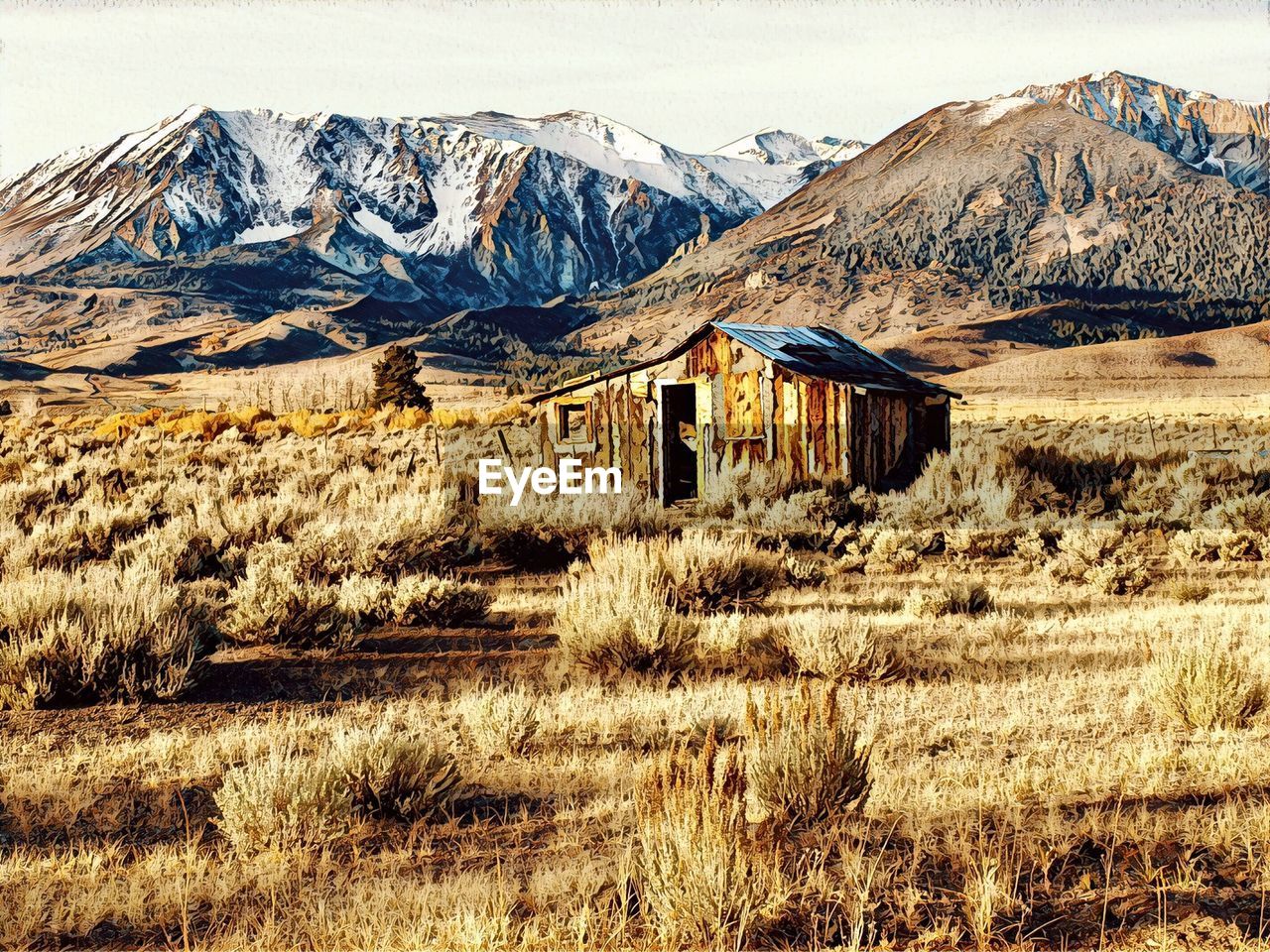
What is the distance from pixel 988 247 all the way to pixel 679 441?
138894 mm

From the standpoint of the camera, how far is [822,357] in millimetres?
19328

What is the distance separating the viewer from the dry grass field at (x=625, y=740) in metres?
3.58

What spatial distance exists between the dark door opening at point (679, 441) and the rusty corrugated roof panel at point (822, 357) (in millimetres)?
1384

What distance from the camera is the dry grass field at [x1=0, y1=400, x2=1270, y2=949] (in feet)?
11.7

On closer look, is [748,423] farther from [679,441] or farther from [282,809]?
[282,809]

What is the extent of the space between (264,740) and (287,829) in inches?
57.9

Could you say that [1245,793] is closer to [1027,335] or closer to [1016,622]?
[1016,622]

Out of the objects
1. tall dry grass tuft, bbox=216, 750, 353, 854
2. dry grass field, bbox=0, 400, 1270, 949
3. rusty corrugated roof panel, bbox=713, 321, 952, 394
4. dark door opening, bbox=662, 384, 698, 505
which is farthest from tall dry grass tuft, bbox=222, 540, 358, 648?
rusty corrugated roof panel, bbox=713, 321, 952, 394

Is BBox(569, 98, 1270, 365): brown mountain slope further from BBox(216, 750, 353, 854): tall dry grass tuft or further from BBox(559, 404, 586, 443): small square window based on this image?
BBox(216, 750, 353, 854): tall dry grass tuft

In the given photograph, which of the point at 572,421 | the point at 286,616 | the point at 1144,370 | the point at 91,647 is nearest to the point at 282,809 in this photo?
the point at 91,647

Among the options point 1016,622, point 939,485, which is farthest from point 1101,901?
point 939,485

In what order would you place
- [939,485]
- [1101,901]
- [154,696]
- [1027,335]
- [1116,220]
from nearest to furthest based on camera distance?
[1101,901], [154,696], [939,485], [1027,335], [1116,220]

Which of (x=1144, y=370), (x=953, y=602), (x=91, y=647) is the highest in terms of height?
(x=1144, y=370)

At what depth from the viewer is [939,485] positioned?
53.4 feet
